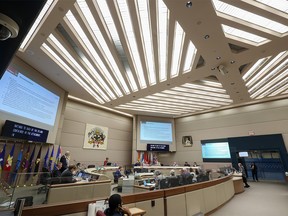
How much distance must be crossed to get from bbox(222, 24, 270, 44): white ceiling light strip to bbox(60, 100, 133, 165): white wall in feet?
35.0

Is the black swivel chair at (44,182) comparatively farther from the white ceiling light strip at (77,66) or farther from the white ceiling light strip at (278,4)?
the white ceiling light strip at (278,4)

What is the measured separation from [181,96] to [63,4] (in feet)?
27.7

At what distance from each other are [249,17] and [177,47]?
2.42 metres

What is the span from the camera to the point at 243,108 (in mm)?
12898

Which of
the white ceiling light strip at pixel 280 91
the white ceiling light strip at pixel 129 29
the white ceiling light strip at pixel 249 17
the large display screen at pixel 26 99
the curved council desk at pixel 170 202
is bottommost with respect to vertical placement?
the curved council desk at pixel 170 202

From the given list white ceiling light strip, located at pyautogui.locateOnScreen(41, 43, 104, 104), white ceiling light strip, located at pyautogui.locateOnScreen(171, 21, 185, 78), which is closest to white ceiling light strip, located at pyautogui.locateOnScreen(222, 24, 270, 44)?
white ceiling light strip, located at pyautogui.locateOnScreen(171, 21, 185, 78)

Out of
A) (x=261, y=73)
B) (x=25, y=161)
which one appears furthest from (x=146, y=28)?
(x=25, y=161)

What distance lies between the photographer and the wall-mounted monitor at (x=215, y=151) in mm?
12787

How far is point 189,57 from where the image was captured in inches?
269

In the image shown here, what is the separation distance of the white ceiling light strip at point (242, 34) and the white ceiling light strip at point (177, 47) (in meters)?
1.39

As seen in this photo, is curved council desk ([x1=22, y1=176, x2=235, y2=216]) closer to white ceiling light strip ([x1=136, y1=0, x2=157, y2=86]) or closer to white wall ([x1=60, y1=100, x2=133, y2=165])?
white ceiling light strip ([x1=136, y1=0, x2=157, y2=86])

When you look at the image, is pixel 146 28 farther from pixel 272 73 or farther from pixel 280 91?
pixel 280 91

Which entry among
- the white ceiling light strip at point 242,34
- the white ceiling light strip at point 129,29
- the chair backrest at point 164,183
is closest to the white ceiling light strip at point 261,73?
the white ceiling light strip at point 242,34

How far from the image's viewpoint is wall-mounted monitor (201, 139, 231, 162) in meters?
12.8
